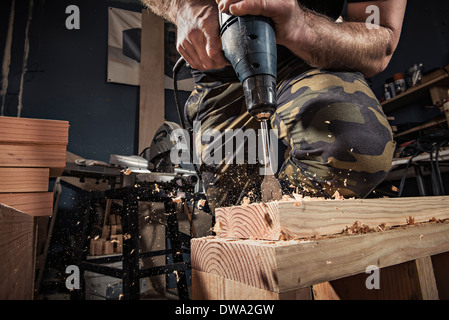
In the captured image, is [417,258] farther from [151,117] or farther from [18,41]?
[18,41]

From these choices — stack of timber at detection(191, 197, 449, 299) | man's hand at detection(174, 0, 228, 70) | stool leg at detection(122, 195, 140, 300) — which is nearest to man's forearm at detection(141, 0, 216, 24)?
man's hand at detection(174, 0, 228, 70)

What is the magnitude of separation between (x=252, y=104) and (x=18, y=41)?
3341 mm

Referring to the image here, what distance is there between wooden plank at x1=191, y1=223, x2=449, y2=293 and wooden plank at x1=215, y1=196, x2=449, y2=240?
0.11ft

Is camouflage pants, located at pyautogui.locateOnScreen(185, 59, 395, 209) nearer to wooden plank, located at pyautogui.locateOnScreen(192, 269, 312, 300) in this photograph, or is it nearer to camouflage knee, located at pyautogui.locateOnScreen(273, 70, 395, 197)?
camouflage knee, located at pyautogui.locateOnScreen(273, 70, 395, 197)

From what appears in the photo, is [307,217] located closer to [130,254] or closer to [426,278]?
[426,278]

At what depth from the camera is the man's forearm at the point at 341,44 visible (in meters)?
0.77

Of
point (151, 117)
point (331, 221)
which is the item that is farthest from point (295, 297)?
point (151, 117)

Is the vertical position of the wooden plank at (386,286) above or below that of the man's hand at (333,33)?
below

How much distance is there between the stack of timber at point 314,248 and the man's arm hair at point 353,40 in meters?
0.45

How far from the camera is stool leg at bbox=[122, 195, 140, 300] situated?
136cm

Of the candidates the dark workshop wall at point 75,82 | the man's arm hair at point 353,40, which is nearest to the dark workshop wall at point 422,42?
the man's arm hair at point 353,40

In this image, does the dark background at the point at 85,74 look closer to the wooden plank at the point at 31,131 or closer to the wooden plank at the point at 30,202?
the wooden plank at the point at 30,202

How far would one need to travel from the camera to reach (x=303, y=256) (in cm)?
44

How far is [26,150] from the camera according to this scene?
124cm
